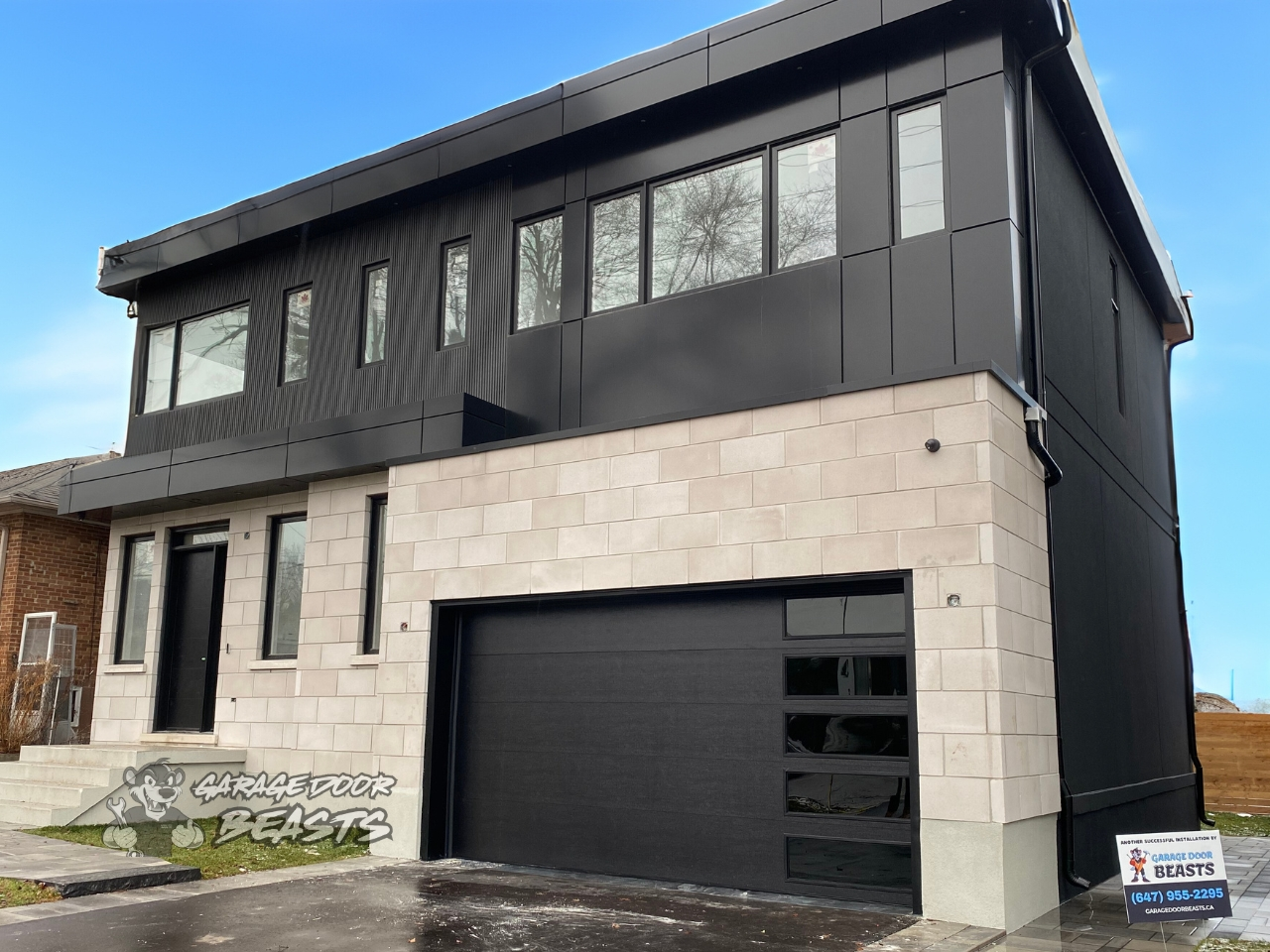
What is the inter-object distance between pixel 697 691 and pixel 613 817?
140 cm

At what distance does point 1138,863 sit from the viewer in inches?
280

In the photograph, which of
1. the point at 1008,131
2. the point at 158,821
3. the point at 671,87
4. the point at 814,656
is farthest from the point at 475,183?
the point at 158,821

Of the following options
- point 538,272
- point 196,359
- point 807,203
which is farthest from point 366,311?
point 807,203

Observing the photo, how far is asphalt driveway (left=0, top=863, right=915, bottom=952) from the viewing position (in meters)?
6.89

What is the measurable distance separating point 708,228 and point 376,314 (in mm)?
4873

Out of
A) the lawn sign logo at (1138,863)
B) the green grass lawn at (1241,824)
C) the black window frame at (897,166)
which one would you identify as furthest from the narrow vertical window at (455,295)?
the green grass lawn at (1241,824)

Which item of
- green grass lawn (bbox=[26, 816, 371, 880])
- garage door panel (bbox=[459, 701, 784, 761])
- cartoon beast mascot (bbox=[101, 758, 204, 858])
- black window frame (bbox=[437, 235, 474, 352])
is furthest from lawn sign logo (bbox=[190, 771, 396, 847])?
black window frame (bbox=[437, 235, 474, 352])

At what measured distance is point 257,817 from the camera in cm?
1241

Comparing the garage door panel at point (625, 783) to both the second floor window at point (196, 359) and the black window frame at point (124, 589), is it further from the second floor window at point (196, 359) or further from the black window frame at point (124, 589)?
the second floor window at point (196, 359)

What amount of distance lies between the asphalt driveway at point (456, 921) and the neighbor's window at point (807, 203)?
→ 5.59 metres

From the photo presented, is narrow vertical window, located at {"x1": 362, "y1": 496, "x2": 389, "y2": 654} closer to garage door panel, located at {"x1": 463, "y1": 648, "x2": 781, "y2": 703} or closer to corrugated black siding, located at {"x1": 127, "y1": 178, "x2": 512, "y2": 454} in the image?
corrugated black siding, located at {"x1": 127, "y1": 178, "x2": 512, "y2": 454}

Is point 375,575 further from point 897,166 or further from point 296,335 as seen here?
point 897,166

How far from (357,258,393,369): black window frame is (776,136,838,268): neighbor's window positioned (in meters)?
5.31

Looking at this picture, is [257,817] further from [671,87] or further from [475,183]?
[671,87]
